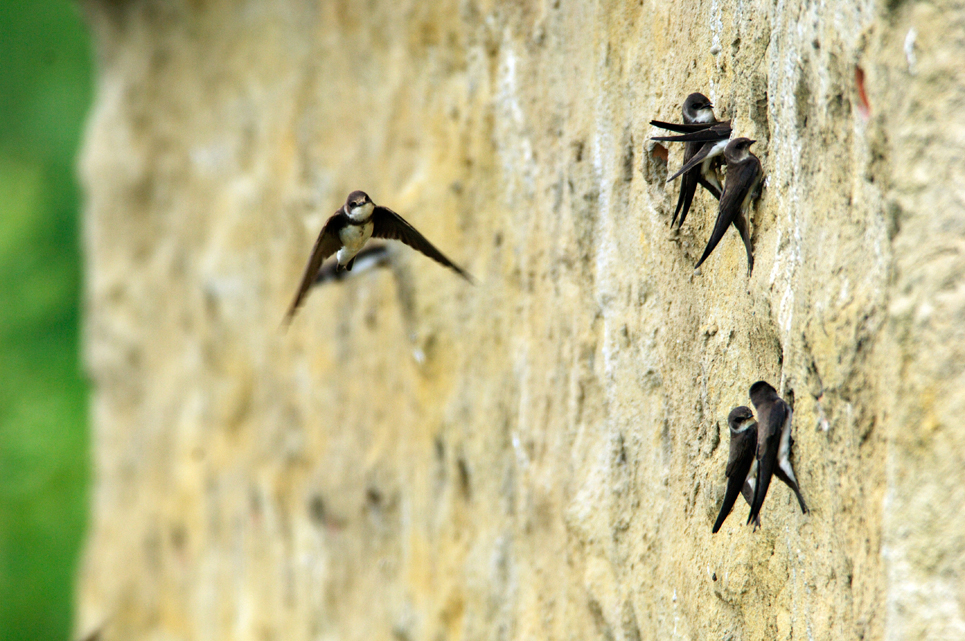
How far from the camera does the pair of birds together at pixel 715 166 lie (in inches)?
91.6

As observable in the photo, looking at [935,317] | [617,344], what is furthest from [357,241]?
[935,317]

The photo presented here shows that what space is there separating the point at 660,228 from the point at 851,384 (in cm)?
100

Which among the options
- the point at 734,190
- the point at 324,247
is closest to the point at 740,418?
the point at 734,190

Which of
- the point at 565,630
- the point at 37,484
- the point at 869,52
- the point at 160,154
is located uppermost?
the point at 160,154

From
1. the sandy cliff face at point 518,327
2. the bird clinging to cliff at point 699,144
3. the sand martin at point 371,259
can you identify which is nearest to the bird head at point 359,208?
the sandy cliff face at point 518,327

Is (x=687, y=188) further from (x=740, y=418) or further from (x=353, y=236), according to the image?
(x=353, y=236)

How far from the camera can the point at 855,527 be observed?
196 cm

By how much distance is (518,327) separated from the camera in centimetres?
384

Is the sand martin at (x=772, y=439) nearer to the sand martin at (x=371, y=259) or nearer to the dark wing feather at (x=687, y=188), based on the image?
the dark wing feather at (x=687, y=188)

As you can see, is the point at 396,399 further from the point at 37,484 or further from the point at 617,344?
the point at 37,484

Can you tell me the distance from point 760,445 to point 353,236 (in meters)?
1.49

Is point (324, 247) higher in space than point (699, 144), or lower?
lower

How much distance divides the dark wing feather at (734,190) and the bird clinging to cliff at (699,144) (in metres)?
0.10

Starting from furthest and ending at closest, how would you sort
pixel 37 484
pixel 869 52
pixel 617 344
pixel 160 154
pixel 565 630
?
pixel 37 484 < pixel 160 154 < pixel 565 630 < pixel 617 344 < pixel 869 52
